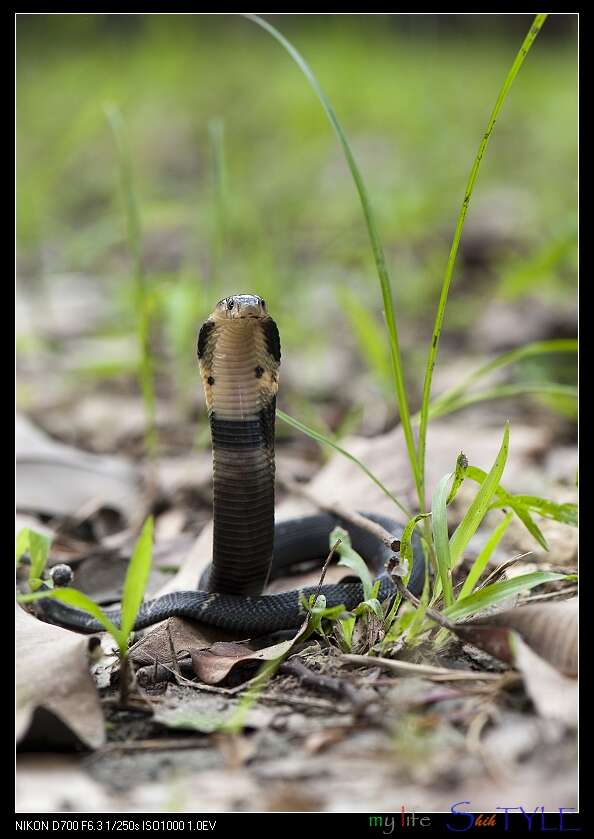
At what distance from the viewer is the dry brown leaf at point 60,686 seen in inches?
92.8

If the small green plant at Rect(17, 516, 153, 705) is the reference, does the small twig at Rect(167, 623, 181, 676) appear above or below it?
below

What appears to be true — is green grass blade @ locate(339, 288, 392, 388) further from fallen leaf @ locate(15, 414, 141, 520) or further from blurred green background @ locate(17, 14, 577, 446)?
fallen leaf @ locate(15, 414, 141, 520)

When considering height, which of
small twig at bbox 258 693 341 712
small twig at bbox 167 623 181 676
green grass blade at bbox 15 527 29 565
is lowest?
small twig at bbox 258 693 341 712

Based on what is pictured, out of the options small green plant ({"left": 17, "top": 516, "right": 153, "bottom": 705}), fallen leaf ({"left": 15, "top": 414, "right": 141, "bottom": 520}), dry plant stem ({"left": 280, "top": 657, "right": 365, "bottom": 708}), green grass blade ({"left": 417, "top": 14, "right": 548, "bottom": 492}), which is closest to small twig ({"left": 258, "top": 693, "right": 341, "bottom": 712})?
dry plant stem ({"left": 280, "top": 657, "right": 365, "bottom": 708})

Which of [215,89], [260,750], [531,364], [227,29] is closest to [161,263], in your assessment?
[531,364]

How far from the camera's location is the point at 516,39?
1780cm

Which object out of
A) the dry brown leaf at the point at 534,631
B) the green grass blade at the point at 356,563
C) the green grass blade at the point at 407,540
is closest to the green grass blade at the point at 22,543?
the green grass blade at the point at 356,563

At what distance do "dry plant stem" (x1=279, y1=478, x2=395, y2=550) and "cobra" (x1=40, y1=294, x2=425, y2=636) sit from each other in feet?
0.62

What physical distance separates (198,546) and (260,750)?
5.66ft

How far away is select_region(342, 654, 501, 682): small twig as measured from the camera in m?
2.50

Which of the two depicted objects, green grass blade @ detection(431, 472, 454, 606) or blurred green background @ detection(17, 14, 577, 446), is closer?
green grass blade @ detection(431, 472, 454, 606)

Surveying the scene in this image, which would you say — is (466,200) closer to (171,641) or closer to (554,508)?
(554,508)

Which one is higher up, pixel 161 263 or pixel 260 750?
pixel 161 263
